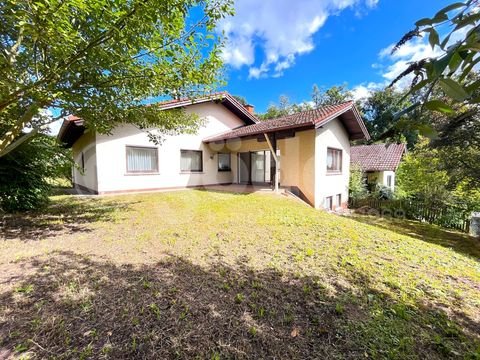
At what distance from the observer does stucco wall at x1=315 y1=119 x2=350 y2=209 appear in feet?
33.9

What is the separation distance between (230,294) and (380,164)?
17.7 meters

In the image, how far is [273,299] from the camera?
2.83m

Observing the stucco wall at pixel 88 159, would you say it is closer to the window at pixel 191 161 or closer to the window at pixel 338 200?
the window at pixel 191 161

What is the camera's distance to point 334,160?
11914mm

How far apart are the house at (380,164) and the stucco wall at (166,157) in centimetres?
995

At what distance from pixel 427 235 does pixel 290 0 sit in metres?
9.05

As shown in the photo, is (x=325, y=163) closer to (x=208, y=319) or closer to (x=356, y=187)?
(x=356, y=187)

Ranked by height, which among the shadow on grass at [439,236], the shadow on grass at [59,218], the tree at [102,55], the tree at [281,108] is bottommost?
the shadow on grass at [439,236]

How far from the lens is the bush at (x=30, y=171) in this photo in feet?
20.5

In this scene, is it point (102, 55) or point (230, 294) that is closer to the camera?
point (230, 294)

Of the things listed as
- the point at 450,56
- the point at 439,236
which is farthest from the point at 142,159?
the point at 439,236

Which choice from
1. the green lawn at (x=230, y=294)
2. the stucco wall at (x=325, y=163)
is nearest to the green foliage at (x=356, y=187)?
the stucco wall at (x=325, y=163)

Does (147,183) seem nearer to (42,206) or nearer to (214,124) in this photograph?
(42,206)

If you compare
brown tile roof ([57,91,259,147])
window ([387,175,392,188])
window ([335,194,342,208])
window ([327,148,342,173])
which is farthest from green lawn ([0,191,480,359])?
window ([387,175,392,188])
